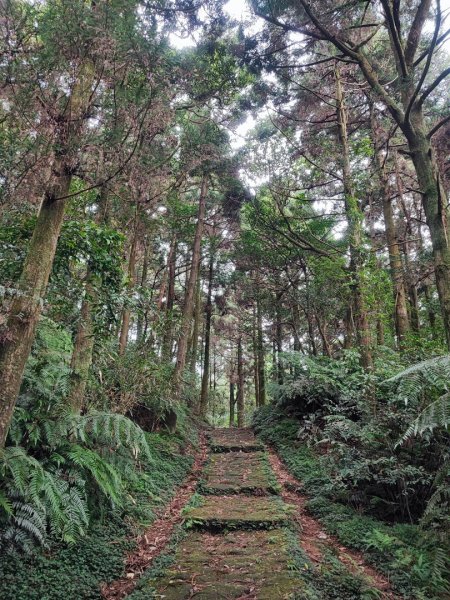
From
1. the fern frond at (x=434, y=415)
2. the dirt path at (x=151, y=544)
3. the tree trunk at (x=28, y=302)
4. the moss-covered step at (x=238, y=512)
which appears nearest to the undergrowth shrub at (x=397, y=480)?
the fern frond at (x=434, y=415)

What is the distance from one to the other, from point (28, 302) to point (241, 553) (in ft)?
11.1

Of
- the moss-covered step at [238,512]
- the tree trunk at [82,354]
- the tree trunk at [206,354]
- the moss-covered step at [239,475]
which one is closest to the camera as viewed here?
the moss-covered step at [238,512]

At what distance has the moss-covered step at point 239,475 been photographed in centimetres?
591

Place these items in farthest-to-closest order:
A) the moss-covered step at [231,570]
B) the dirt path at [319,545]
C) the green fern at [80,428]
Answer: the green fern at [80,428], the dirt path at [319,545], the moss-covered step at [231,570]

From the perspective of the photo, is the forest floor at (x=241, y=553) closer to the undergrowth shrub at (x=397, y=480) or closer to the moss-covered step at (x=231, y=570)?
the moss-covered step at (x=231, y=570)

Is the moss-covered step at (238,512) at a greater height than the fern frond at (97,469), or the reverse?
the fern frond at (97,469)

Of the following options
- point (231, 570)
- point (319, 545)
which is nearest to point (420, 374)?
point (319, 545)

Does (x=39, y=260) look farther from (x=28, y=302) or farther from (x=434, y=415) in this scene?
(x=434, y=415)

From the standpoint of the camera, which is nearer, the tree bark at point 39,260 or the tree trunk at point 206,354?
the tree bark at point 39,260

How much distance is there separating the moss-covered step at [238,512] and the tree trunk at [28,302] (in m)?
2.68

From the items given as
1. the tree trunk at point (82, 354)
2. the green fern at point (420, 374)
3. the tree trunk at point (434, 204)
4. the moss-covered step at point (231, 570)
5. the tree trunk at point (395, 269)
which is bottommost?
the moss-covered step at point (231, 570)

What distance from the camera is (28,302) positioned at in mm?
3547

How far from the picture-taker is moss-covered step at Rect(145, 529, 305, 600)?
304 centimetres

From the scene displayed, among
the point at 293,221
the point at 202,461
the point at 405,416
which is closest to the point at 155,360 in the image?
the point at 202,461
